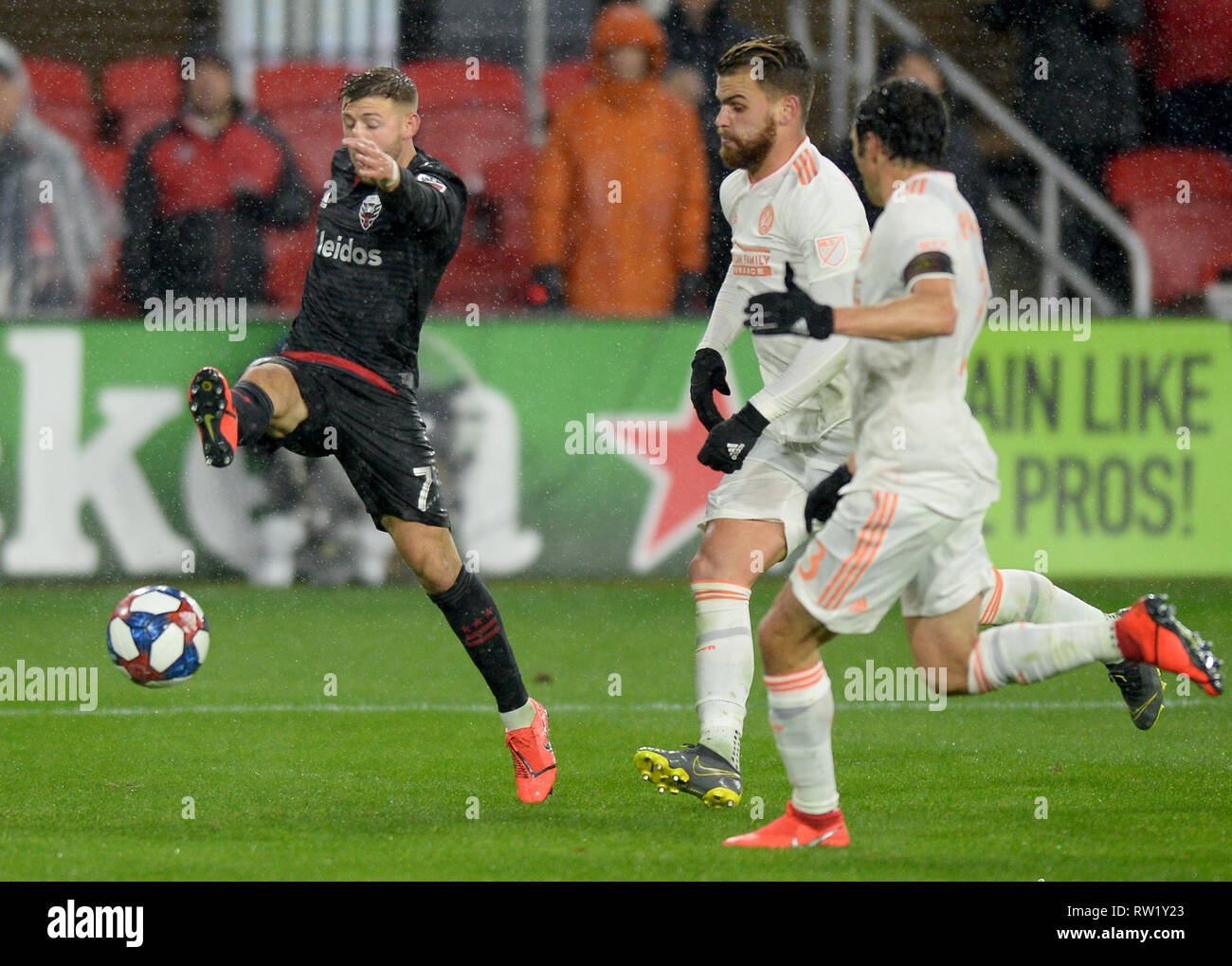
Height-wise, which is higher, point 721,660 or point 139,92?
point 139,92

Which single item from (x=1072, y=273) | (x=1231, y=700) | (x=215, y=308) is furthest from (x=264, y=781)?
(x=1072, y=273)

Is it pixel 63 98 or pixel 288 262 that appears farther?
pixel 63 98

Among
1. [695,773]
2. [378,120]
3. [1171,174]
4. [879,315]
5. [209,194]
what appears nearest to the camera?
[879,315]

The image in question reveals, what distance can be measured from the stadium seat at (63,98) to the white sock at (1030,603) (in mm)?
8157

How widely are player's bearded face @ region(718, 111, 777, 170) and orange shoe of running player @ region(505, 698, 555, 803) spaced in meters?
1.76

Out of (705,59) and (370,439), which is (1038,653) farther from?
(705,59)

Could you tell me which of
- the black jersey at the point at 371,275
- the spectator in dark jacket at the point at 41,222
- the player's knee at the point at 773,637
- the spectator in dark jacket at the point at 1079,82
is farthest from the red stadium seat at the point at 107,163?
the player's knee at the point at 773,637

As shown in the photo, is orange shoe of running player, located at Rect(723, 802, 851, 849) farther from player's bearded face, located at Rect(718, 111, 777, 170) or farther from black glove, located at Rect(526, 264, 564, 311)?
black glove, located at Rect(526, 264, 564, 311)

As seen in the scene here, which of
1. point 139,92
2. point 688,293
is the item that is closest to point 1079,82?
point 688,293

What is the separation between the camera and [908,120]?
4562 millimetres

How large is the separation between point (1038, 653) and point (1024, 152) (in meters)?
7.79

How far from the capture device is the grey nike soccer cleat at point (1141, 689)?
→ 557 cm

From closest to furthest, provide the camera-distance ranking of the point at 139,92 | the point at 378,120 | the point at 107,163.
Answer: the point at 378,120, the point at 107,163, the point at 139,92

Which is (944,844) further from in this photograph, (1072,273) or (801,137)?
(1072,273)
